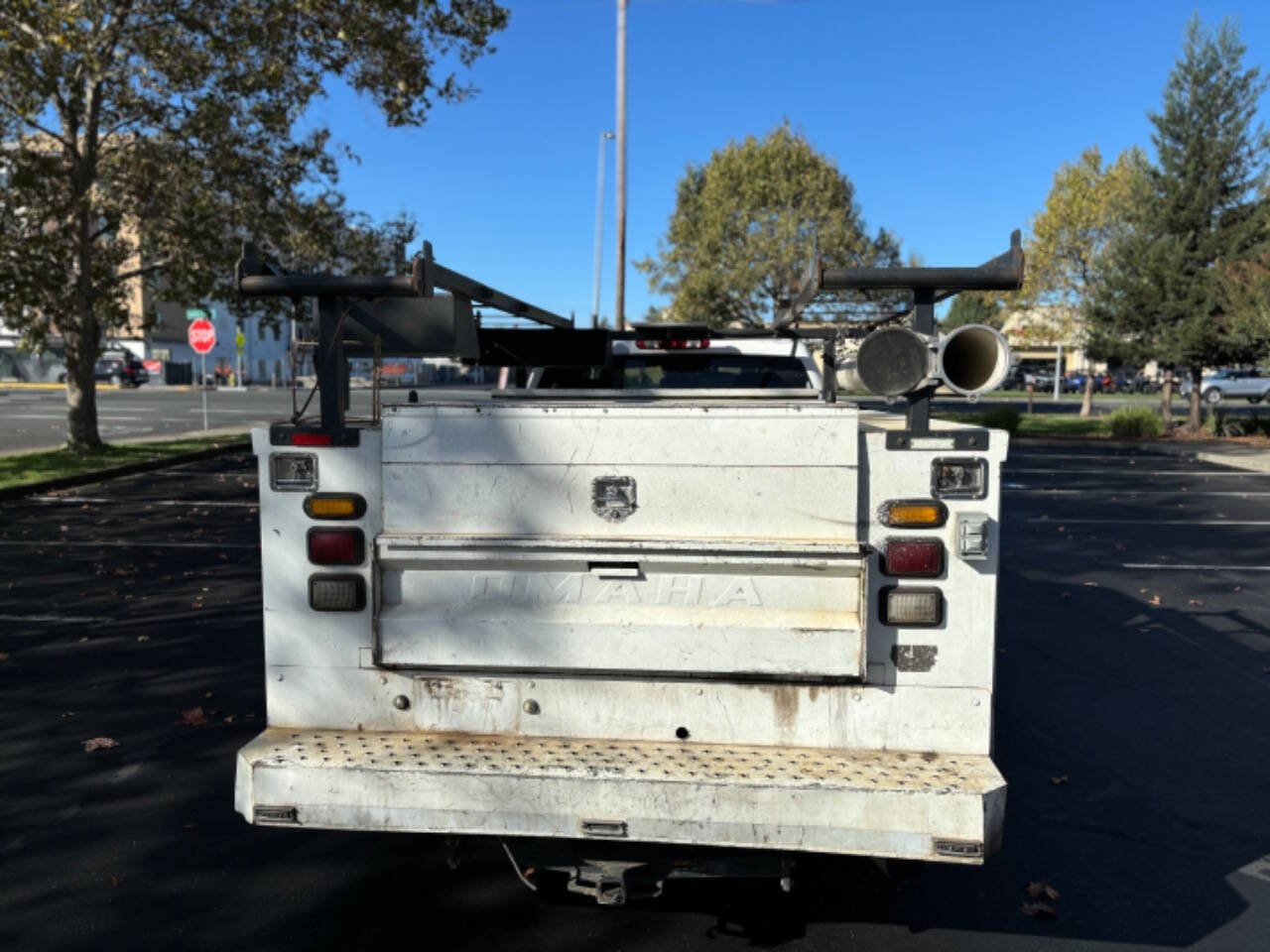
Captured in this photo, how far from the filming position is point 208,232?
15922 millimetres

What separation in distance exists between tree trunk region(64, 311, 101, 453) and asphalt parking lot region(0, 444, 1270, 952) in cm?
860

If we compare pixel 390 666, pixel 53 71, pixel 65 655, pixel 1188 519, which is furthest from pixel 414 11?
pixel 390 666

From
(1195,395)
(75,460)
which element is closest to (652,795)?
(75,460)

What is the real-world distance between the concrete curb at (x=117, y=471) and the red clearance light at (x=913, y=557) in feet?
41.9

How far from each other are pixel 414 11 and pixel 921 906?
13.8 metres

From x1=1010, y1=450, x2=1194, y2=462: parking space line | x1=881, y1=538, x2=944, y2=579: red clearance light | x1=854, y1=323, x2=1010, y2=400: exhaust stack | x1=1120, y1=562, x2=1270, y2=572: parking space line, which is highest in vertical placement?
x1=854, y1=323, x2=1010, y2=400: exhaust stack

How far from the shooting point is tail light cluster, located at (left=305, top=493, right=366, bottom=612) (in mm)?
3082

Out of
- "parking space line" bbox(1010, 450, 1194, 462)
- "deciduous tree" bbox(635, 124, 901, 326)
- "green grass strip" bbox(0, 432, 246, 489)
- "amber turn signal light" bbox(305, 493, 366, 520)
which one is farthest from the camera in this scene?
"deciduous tree" bbox(635, 124, 901, 326)

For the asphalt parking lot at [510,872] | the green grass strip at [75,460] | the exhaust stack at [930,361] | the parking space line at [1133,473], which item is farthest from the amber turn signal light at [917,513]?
the parking space line at [1133,473]

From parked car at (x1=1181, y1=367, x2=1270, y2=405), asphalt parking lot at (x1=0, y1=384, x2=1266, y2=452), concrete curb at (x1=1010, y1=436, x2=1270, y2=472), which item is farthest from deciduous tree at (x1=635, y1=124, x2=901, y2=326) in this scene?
parked car at (x1=1181, y1=367, x2=1270, y2=405)

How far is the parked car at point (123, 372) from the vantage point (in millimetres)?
50000

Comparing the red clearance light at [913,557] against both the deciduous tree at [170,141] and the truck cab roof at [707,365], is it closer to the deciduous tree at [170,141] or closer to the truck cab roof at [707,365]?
the truck cab roof at [707,365]

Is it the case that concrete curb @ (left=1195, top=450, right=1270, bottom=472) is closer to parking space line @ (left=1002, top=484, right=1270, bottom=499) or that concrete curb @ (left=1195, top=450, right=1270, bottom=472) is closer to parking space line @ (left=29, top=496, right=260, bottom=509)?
parking space line @ (left=1002, top=484, right=1270, bottom=499)

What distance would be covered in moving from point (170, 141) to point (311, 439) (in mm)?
14719
